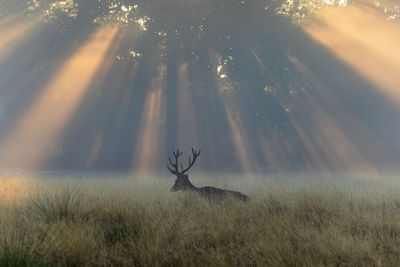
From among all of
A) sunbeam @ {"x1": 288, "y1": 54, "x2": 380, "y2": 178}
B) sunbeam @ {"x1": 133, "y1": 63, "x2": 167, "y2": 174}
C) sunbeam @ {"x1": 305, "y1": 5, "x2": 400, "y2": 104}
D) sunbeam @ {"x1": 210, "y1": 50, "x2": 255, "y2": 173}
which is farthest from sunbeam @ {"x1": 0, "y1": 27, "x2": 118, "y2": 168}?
sunbeam @ {"x1": 305, "y1": 5, "x2": 400, "y2": 104}

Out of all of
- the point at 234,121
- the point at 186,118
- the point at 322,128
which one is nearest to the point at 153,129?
the point at 186,118

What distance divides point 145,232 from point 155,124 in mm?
25688

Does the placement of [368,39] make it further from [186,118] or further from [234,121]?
[186,118]

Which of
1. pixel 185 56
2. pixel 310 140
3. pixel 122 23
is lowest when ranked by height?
pixel 310 140

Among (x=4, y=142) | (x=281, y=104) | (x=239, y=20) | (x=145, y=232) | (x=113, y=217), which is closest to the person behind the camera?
(x=145, y=232)

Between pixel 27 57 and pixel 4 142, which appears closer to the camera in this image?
pixel 27 57

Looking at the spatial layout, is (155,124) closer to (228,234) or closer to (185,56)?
(185,56)

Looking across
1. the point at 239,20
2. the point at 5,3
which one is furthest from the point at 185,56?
the point at 5,3

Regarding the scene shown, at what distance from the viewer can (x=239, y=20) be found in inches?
1038

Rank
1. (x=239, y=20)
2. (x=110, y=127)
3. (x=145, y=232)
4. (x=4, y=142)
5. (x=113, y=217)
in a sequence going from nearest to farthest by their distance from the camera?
1. (x=145, y=232)
2. (x=113, y=217)
3. (x=239, y=20)
4. (x=110, y=127)
5. (x=4, y=142)

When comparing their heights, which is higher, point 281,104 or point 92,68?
point 92,68

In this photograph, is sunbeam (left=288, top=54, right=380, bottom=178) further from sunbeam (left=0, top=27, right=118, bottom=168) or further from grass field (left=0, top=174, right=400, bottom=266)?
grass field (left=0, top=174, right=400, bottom=266)

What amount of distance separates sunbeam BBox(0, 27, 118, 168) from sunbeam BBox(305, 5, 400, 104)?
13.7 meters

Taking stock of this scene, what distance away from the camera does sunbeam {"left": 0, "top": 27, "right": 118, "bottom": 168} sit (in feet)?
93.6
